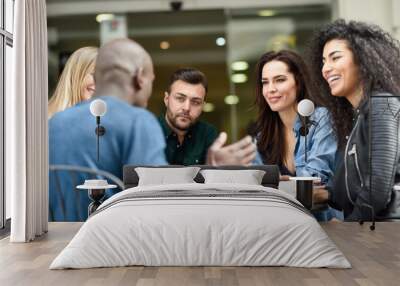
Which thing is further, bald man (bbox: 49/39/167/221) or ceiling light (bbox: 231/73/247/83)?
ceiling light (bbox: 231/73/247/83)

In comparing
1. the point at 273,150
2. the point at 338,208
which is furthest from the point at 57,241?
the point at 338,208

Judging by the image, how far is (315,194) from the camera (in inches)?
264

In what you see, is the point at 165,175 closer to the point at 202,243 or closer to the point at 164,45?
the point at 164,45

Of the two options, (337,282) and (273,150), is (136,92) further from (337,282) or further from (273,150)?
(337,282)

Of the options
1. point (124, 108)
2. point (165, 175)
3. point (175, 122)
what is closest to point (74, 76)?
point (124, 108)

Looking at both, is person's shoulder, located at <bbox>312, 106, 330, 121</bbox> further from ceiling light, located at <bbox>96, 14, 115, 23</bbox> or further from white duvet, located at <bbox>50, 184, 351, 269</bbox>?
white duvet, located at <bbox>50, 184, 351, 269</bbox>

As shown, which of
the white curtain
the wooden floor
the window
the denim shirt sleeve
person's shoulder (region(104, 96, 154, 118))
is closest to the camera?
the wooden floor

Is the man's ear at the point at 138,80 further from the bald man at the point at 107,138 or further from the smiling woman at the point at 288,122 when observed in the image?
the smiling woman at the point at 288,122

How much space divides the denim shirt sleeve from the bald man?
157 centimetres

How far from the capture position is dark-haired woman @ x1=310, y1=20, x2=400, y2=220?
659 cm

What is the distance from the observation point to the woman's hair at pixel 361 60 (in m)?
6.65

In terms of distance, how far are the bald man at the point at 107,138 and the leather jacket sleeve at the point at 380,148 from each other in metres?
2.29

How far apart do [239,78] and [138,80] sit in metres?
1.19

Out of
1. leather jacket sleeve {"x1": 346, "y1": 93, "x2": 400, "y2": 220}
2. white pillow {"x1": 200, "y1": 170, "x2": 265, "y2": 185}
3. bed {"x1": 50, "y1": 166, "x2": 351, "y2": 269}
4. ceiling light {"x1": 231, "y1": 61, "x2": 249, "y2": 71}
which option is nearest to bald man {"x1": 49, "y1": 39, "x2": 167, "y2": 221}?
white pillow {"x1": 200, "y1": 170, "x2": 265, "y2": 185}
